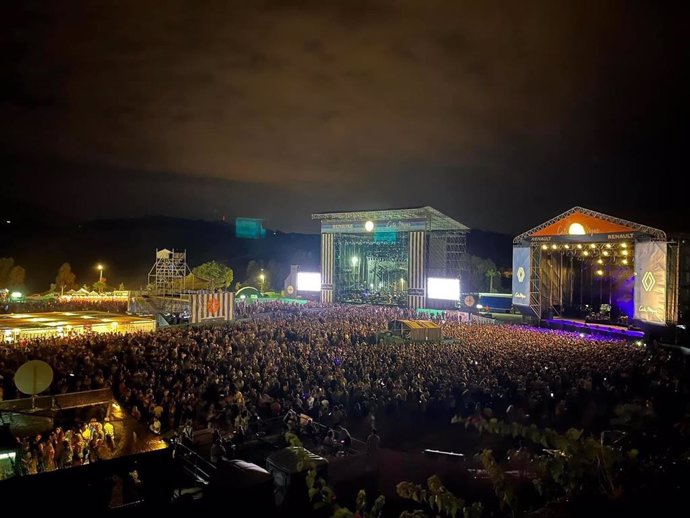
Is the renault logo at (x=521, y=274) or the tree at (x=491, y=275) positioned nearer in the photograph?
the renault logo at (x=521, y=274)

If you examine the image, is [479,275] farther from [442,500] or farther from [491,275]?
[442,500]

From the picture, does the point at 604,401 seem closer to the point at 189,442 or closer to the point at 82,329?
the point at 189,442

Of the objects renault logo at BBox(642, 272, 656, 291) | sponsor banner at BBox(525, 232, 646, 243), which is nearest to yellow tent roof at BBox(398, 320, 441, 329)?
sponsor banner at BBox(525, 232, 646, 243)

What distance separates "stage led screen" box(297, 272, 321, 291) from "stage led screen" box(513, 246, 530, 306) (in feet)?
52.8

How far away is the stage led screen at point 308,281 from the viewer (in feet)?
124

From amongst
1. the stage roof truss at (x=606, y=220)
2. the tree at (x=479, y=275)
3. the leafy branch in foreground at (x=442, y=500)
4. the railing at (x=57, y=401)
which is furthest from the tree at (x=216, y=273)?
the leafy branch in foreground at (x=442, y=500)

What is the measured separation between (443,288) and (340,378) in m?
21.0

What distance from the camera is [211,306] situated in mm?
21203

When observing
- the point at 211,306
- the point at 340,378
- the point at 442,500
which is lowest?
the point at 340,378

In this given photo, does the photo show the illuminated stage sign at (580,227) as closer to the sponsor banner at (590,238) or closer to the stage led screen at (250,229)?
the sponsor banner at (590,238)

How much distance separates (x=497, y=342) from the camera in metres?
16.1

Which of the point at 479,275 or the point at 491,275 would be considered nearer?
the point at 491,275

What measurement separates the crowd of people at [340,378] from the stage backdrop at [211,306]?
5708 millimetres

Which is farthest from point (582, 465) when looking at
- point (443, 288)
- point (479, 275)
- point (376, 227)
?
A: point (479, 275)
